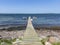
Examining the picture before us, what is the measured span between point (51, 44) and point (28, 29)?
225 centimetres

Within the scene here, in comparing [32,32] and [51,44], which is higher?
[32,32]

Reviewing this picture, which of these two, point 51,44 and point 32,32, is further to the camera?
point 51,44

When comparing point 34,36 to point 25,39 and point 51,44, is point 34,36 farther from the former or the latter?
point 51,44

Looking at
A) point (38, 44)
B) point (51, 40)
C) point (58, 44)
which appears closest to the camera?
point (38, 44)

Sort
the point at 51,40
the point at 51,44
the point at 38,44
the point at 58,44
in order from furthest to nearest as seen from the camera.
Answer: the point at 51,40 < the point at 51,44 < the point at 58,44 < the point at 38,44

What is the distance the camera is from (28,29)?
3738 millimetres

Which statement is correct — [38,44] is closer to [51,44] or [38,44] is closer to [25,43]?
[25,43]

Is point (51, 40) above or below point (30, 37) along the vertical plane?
below

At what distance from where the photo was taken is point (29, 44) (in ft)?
12.1

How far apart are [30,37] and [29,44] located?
0.12m

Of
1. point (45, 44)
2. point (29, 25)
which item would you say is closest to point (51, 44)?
point (45, 44)

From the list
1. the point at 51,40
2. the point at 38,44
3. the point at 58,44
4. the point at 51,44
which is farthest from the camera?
the point at 51,40

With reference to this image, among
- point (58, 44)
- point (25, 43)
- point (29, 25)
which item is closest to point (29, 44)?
point (25, 43)

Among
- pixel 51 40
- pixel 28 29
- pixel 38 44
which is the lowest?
pixel 51 40
